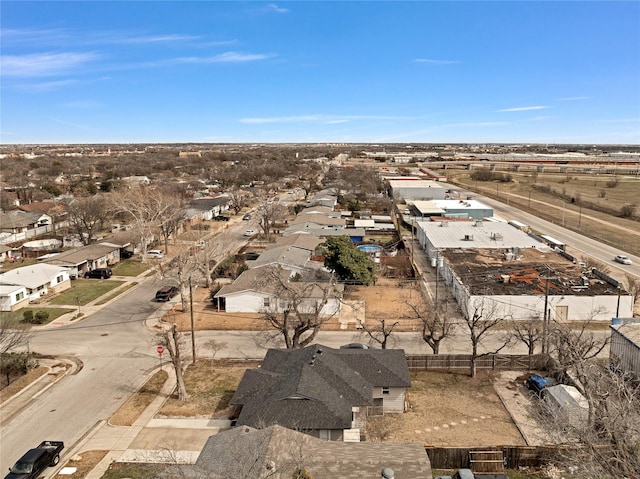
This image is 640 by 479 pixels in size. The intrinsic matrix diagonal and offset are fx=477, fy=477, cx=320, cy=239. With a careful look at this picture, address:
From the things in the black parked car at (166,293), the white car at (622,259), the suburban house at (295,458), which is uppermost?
the suburban house at (295,458)

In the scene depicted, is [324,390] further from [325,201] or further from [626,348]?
[325,201]

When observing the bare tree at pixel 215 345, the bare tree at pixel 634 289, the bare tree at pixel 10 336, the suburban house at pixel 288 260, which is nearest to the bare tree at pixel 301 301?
the suburban house at pixel 288 260

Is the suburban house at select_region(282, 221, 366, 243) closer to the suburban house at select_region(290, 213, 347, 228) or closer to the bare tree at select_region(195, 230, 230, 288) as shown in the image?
the suburban house at select_region(290, 213, 347, 228)

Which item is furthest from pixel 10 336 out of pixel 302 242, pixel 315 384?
pixel 302 242

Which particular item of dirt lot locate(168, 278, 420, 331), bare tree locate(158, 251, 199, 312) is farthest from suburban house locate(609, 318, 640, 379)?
bare tree locate(158, 251, 199, 312)

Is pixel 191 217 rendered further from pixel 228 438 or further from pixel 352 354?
pixel 228 438

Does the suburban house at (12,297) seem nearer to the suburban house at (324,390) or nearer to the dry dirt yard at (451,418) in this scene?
the suburban house at (324,390)
